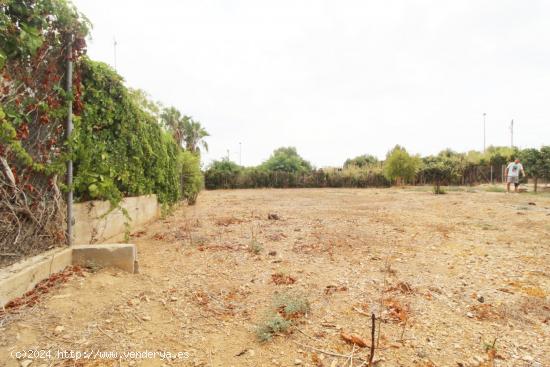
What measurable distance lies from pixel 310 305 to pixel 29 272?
246 centimetres

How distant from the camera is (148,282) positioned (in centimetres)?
308

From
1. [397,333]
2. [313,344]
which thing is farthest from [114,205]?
[397,333]

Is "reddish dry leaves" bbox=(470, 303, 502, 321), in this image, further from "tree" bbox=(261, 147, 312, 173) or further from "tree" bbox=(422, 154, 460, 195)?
"tree" bbox=(261, 147, 312, 173)

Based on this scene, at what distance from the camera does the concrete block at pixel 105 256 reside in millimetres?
3160

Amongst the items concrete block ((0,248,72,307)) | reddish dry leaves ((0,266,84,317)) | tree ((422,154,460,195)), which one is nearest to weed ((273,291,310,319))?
reddish dry leaves ((0,266,84,317))

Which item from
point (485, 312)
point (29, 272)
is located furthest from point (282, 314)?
point (29, 272)

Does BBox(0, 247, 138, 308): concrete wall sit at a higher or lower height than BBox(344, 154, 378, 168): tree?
lower

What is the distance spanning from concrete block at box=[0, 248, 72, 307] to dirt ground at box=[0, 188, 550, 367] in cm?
22

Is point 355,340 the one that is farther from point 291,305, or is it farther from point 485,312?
point 485,312

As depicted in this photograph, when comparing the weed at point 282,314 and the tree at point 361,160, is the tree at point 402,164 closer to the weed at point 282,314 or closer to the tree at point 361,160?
the tree at point 361,160

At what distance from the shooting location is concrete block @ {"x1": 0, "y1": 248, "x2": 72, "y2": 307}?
2.28 m

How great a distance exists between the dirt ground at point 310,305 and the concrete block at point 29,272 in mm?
223

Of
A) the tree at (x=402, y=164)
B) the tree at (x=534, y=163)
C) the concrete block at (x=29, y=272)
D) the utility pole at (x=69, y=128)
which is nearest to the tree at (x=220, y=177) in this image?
the tree at (x=402, y=164)

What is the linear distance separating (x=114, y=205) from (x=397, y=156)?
1931 cm
